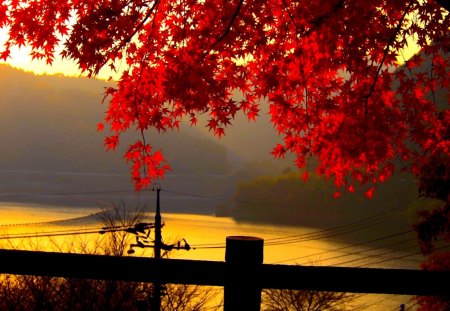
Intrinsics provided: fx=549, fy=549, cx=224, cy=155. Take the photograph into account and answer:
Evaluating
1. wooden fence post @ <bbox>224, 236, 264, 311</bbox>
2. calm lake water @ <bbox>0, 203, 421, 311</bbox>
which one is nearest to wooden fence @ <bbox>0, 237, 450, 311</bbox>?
wooden fence post @ <bbox>224, 236, 264, 311</bbox>

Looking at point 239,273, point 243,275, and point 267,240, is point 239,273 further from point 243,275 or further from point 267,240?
point 267,240

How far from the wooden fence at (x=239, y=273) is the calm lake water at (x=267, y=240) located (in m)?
73.7

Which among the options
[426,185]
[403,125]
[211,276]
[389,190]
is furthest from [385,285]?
[389,190]

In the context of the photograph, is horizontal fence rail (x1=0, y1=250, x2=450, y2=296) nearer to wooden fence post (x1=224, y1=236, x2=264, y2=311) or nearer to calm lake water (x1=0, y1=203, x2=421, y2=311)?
wooden fence post (x1=224, y1=236, x2=264, y2=311)

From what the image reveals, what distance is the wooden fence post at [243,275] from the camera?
10.8 feet

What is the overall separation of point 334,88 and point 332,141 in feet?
4.91

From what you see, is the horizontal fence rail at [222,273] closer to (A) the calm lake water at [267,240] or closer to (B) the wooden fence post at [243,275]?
(B) the wooden fence post at [243,275]

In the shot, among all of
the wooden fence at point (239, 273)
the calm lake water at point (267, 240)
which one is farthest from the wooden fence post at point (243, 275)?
the calm lake water at point (267, 240)

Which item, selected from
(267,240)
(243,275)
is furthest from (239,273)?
(267,240)

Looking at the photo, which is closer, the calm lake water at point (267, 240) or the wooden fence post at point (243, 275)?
the wooden fence post at point (243, 275)

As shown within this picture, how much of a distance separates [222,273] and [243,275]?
0.13 metres

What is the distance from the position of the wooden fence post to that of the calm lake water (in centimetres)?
7374

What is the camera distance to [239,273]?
3287 millimetres

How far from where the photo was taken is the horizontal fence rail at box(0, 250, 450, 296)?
10.7ft
